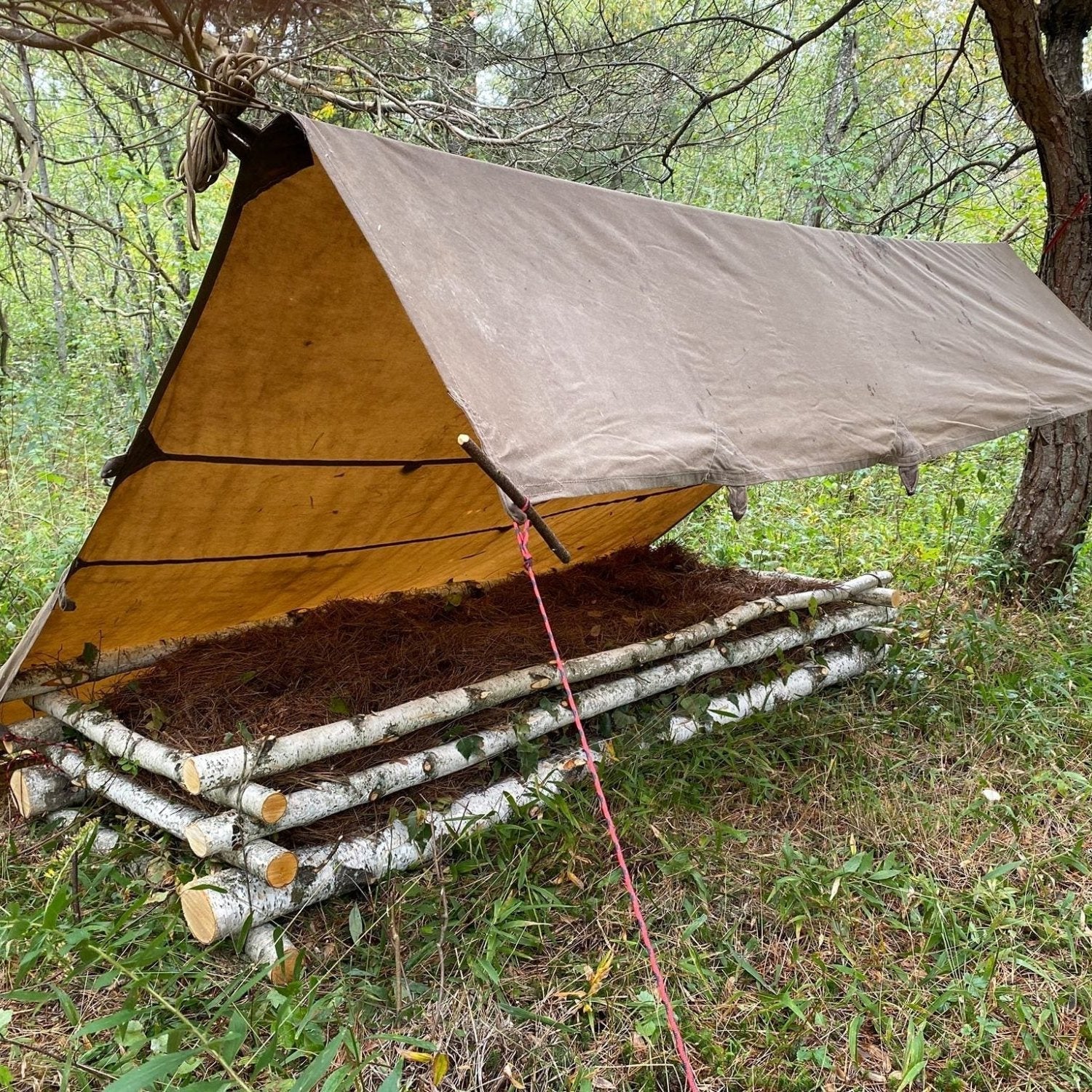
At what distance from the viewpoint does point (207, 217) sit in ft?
39.8

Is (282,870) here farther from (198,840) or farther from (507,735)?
(507,735)

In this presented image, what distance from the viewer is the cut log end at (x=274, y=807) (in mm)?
2181

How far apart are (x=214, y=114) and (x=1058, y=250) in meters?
4.17

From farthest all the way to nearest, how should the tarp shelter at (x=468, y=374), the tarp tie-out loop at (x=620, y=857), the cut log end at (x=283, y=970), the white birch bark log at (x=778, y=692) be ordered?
the white birch bark log at (x=778, y=692), the cut log end at (x=283, y=970), the tarp shelter at (x=468, y=374), the tarp tie-out loop at (x=620, y=857)

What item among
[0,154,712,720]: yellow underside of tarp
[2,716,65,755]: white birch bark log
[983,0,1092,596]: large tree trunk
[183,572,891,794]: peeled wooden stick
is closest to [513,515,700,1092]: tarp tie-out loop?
[0,154,712,720]: yellow underside of tarp

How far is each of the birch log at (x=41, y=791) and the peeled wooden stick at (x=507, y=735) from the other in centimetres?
73

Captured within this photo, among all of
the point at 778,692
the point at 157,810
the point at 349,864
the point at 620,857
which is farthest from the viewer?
the point at 778,692

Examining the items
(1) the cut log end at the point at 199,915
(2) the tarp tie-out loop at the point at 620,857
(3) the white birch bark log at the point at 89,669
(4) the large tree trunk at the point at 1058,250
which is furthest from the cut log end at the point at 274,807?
(4) the large tree trunk at the point at 1058,250

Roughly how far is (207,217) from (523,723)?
458 inches

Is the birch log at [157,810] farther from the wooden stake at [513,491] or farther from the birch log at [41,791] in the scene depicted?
the wooden stake at [513,491]

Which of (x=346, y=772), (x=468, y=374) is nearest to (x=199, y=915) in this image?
(x=346, y=772)

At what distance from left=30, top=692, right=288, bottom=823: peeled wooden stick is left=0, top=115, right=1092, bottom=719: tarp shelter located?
0.21 meters

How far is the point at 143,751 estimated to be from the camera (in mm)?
2461

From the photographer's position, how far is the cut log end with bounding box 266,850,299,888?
2.16 m
